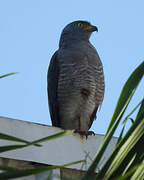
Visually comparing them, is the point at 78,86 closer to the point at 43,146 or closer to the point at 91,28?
the point at 91,28

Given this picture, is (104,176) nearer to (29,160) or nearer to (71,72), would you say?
(29,160)

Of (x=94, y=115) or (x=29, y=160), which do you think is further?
(x=94, y=115)

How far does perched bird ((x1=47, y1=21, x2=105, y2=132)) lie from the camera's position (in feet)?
22.4

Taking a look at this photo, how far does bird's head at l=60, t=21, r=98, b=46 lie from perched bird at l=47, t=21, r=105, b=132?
2.04 feet

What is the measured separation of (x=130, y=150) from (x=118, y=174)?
0.09m

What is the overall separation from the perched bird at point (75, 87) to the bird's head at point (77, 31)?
24.5 inches

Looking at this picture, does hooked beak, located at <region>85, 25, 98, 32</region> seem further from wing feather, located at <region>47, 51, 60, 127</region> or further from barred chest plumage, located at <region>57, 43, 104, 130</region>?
wing feather, located at <region>47, 51, 60, 127</region>

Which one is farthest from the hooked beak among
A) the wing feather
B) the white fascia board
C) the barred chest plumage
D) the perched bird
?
the white fascia board

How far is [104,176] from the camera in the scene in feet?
4.77

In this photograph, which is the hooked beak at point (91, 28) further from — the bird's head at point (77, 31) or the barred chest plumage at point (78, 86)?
the barred chest plumage at point (78, 86)

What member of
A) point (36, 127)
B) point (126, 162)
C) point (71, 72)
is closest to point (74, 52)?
point (71, 72)

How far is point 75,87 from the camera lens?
680cm

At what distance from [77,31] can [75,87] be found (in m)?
1.80

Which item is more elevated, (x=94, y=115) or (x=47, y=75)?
(x=47, y=75)
